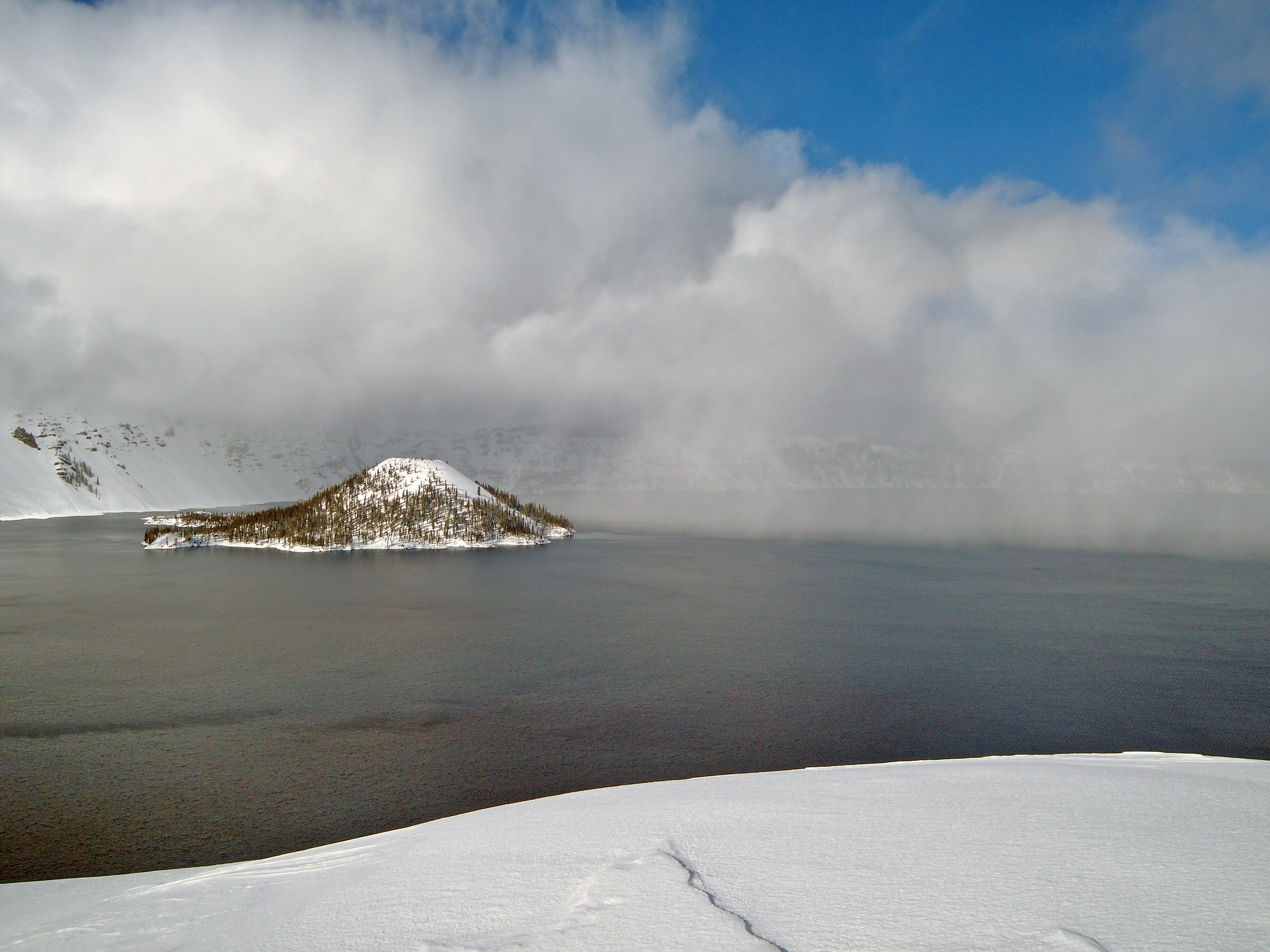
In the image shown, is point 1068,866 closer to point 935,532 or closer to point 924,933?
point 924,933

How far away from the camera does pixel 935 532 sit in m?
104

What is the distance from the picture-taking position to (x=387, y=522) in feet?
274

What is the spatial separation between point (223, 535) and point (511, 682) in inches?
3044

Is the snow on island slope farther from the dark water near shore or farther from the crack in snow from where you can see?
the dark water near shore

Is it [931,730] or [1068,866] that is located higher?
[1068,866]

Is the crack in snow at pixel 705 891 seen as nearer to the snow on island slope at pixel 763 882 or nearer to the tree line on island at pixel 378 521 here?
the snow on island slope at pixel 763 882

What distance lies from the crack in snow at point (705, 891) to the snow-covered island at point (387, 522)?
2981 inches

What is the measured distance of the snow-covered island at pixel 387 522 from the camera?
8131 centimetres

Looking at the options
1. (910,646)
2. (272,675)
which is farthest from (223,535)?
(910,646)

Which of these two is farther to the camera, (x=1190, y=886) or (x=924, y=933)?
(x=1190, y=886)

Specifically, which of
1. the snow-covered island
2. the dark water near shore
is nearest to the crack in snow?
the dark water near shore

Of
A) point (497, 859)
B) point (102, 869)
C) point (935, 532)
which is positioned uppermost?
point (935, 532)

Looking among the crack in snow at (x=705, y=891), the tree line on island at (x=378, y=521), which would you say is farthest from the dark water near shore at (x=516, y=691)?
the tree line on island at (x=378, y=521)

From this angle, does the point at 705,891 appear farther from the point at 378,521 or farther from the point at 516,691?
the point at 378,521
